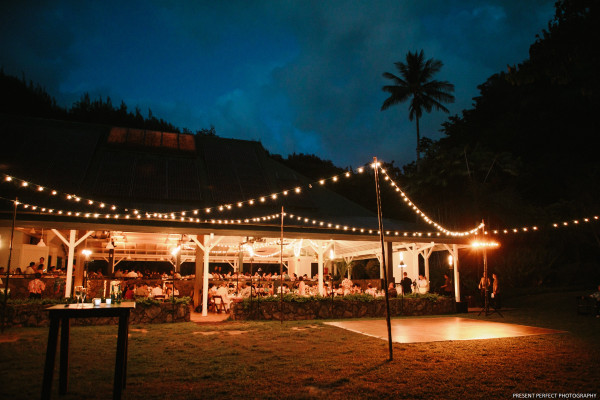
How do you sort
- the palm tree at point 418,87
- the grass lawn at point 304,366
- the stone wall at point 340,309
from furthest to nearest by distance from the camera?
the palm tree at point 418,87
the stone wall at point 340,309
the grass lawn at point 304,366

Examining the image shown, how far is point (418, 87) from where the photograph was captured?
109 ft

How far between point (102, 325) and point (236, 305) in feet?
11.7

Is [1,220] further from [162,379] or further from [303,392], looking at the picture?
[303,392]

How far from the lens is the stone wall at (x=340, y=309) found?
1220 centimetres

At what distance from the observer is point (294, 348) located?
725cm

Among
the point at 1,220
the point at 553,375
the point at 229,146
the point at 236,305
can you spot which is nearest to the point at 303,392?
the point at 553,375

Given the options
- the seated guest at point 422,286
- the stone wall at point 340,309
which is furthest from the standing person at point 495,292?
the seated guest at point 422,286

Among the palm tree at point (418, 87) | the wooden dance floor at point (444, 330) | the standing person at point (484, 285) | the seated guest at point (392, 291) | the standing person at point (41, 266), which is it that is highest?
the palm tree at point (418, 87)

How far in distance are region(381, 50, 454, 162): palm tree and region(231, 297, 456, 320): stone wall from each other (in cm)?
2179

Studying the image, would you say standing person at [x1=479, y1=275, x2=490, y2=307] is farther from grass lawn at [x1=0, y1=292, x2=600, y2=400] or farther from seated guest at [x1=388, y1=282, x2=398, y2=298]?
grass lawn at [x1=0, y1=292, x2=600, y2=400]

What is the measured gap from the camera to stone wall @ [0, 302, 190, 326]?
33.0 feet

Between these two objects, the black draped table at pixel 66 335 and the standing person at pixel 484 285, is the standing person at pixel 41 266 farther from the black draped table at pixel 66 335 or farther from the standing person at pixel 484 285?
the standing person at pixel 484 285

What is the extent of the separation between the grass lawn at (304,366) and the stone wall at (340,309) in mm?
3084

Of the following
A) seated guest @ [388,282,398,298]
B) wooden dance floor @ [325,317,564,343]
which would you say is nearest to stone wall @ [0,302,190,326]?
wooden dance floor @ [325,317,564,343]
